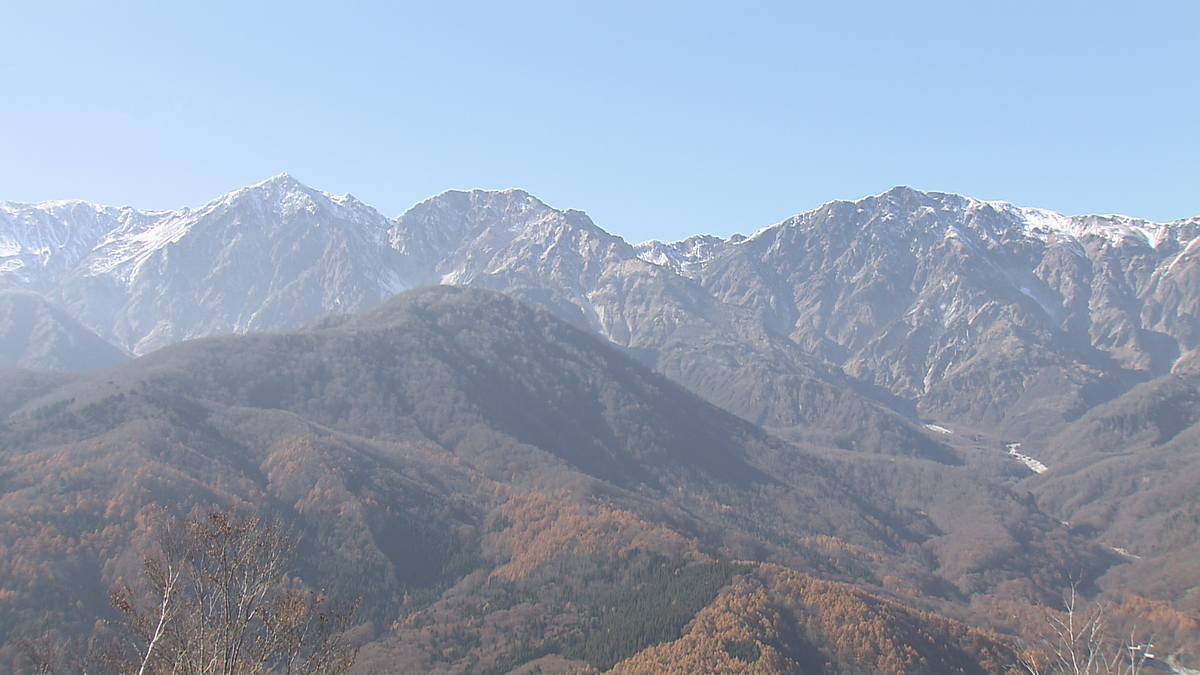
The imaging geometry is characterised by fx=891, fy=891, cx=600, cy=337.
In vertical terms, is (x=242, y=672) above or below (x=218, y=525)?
below

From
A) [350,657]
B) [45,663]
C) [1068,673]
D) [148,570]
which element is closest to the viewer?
[45,663]

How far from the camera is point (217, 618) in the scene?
49.8 m

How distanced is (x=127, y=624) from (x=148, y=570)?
4018 millimetres

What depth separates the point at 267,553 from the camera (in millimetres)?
52125

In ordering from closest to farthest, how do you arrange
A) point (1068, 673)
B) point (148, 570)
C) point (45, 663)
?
point (45, 663), point (148, 570), point (1068, 673)

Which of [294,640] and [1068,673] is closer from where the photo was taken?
[294,640]

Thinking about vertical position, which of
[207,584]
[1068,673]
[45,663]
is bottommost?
[1068,673]

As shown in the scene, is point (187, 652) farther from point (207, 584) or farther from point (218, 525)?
point (218, 525)

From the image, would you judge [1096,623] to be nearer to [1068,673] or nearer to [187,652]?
[1068,673]

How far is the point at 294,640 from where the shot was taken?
46.8 meters

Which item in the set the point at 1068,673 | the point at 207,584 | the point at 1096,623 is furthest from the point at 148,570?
the point at 1068,673

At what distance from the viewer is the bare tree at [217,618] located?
45219mm

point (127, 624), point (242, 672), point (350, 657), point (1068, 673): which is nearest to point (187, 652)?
point (242, 672)

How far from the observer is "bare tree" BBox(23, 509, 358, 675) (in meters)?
45.2
